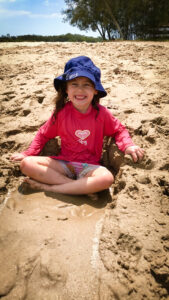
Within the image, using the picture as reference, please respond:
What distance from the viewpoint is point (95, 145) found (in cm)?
235

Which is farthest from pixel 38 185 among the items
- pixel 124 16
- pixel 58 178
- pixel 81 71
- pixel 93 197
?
pixel 124 16

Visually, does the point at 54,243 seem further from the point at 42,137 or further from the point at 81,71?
the point at 81,71

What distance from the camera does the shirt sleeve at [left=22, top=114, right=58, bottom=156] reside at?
7.68ft

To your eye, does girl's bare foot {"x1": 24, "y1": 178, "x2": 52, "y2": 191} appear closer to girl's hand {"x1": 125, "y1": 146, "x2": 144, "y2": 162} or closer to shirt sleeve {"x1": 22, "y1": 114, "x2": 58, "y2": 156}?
shirt sleeve {"x1": 22, "y1": 114, "x2": 58, "y2": 156}

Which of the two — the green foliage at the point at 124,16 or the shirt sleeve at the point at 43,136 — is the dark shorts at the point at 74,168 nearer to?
the shirt sleeve at the point at 43,136

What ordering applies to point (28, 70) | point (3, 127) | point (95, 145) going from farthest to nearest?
point (28, 70)
point (3, 127)
point (95, 145)

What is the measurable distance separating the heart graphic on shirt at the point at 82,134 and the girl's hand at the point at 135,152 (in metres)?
0.53

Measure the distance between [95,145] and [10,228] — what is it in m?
1.30

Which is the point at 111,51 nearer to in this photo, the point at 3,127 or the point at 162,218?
the point at 3,127

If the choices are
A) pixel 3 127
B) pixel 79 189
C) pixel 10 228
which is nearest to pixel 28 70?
pixel 3 127

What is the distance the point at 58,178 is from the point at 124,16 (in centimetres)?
1778

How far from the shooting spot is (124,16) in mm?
15453

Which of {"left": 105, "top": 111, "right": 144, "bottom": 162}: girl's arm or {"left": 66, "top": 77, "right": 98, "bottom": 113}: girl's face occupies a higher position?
{"left": 66, "top": 77, "right": 98, "bottom": 113}: girl's face

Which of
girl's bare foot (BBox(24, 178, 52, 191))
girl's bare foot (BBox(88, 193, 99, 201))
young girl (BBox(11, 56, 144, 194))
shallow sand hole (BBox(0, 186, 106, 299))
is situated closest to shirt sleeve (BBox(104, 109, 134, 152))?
young girl (BBox(11, 56, 144, 194))
